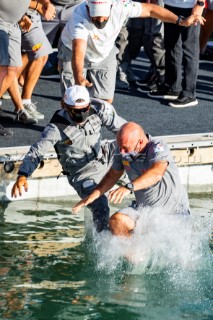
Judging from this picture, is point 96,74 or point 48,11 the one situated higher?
point 48,11

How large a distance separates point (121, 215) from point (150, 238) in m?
0.35

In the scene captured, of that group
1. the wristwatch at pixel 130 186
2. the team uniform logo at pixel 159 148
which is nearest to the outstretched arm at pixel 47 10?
the team uniform logo at pixel 159 148

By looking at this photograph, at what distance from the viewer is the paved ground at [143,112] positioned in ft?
42.0

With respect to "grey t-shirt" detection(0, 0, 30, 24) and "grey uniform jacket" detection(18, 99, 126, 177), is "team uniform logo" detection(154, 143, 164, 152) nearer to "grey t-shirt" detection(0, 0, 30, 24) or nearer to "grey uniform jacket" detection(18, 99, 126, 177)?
"grey uniform jacket" detection(18, 99, 126, 177)

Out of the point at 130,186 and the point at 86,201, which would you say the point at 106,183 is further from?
the point at 130,186

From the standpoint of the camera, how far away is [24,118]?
12859 millimetres

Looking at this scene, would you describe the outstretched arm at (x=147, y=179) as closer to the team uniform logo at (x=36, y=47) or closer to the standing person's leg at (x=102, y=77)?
the standing person's leg at (x=102, y=77)

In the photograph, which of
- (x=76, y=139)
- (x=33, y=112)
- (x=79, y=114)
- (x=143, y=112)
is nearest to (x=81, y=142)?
(x=76, y=139)

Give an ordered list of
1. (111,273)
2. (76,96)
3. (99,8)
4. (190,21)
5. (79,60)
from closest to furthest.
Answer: (111,273) → (76,96) → (79,60) → (99,8) → (190,21)

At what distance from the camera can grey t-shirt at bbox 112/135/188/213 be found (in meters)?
10.1

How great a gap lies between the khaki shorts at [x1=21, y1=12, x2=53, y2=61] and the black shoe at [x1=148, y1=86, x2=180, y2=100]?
1615mm

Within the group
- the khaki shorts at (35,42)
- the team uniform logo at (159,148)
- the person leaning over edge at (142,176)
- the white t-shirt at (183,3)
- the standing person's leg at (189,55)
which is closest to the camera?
the person leaning over edge at (142,176)

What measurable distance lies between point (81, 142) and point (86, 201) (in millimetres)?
963

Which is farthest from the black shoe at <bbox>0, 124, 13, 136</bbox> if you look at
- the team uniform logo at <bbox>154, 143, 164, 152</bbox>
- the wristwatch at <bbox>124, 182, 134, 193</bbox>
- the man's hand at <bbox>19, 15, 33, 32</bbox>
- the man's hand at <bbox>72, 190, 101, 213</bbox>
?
the wristwatch at <bbox>124, 182, 134, 193</bbox>
